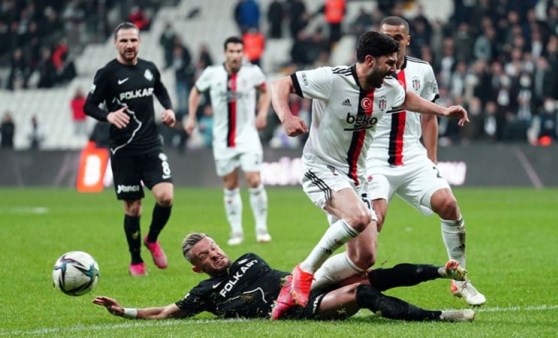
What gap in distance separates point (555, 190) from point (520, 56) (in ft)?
13.3

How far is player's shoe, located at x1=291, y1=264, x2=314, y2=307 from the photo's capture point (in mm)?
8805

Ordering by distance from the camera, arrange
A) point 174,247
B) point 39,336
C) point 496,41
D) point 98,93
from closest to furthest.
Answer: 1. point 39,336
2. point 98,93
3. point 174,247
4. point 496,41

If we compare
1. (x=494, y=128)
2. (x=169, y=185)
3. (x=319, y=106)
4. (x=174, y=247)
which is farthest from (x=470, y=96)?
(x=319, y=106)

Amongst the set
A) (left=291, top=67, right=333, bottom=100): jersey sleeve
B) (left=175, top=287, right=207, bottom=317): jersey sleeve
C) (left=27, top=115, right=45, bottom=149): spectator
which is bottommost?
(left=27, top=115, right=45, bottom=149): spectator

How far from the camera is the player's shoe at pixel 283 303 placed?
8867 mm

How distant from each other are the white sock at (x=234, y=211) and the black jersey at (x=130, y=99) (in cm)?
331

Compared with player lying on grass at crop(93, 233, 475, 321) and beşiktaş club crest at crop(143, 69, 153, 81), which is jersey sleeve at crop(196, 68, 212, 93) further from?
player lying on grass at crop(93, 233, 475, 321)

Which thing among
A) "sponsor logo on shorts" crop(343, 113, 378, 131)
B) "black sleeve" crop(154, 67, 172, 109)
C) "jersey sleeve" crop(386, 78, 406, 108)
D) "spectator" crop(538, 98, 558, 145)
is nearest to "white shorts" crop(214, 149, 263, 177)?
"black sleeve" crop(154, 67, 172, 109)

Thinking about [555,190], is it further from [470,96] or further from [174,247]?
[174,247]

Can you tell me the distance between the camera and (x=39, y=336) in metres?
8.35

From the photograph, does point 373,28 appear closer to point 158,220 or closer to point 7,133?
point 7,133

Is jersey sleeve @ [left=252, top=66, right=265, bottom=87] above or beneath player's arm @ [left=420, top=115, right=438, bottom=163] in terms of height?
above

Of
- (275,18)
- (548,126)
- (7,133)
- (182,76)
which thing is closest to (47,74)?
(7,133)

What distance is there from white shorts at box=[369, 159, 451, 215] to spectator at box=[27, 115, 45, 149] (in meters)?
25.1
